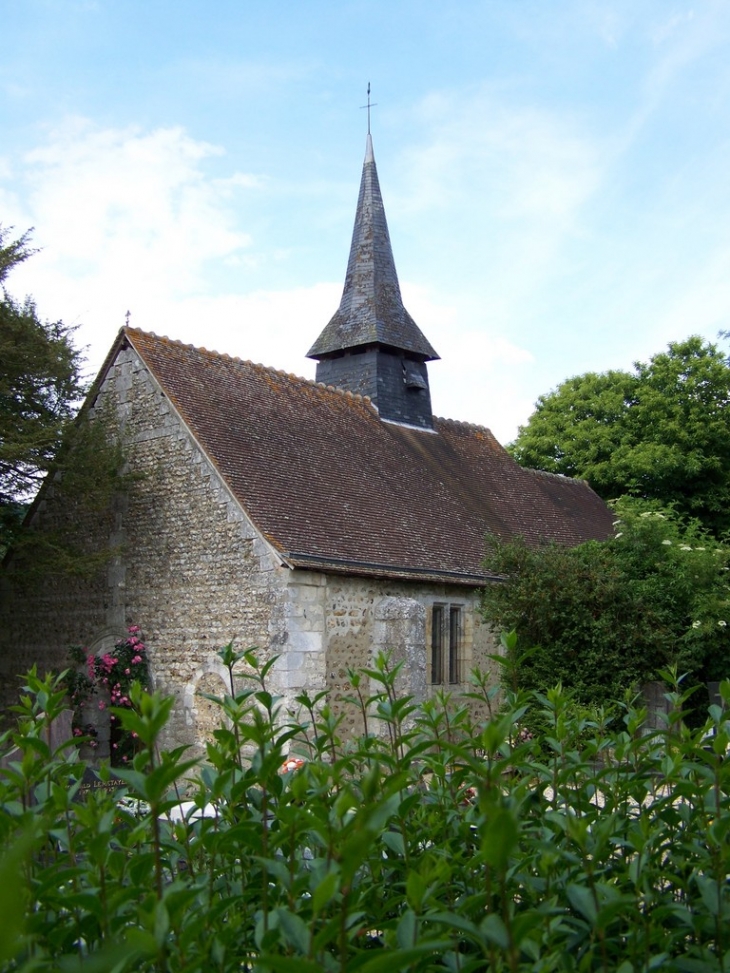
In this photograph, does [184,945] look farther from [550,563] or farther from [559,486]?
[559,486]

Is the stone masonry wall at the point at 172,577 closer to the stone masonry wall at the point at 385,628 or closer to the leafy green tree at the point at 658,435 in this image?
the stone masonry wall at the point at 385,628

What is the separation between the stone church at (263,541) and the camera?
1472cm

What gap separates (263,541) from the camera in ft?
47.4

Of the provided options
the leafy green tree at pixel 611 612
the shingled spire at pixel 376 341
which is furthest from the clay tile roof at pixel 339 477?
the leafy green tree at pixel 611 612

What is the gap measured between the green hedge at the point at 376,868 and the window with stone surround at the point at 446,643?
45.1ft

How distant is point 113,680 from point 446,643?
551cm

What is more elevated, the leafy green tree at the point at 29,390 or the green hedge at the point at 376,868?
the leafy green tree at the point at 29,390

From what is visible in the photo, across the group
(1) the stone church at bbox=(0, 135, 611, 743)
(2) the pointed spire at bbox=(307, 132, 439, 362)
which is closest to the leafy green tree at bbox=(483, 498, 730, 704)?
(1) the stone church at bbox=(0, 135, 611, 743)

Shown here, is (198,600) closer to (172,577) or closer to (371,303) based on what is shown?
(172,577)

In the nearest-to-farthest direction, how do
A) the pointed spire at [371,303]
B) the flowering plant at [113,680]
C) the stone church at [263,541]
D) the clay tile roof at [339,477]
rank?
the stone church at [263,541], the clay tile roof at [339,477], the flowering plant at [113,680], the pointed spire at [371,303]

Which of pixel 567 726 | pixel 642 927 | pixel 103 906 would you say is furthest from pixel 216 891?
pixel 567 726

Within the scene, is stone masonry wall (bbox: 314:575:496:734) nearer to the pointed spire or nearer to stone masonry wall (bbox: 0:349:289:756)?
stone masonry wall (bbox: 0:349:289:756)

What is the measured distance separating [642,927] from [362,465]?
16.3 metres

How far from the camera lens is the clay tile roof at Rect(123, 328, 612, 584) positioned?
50.7 ft
